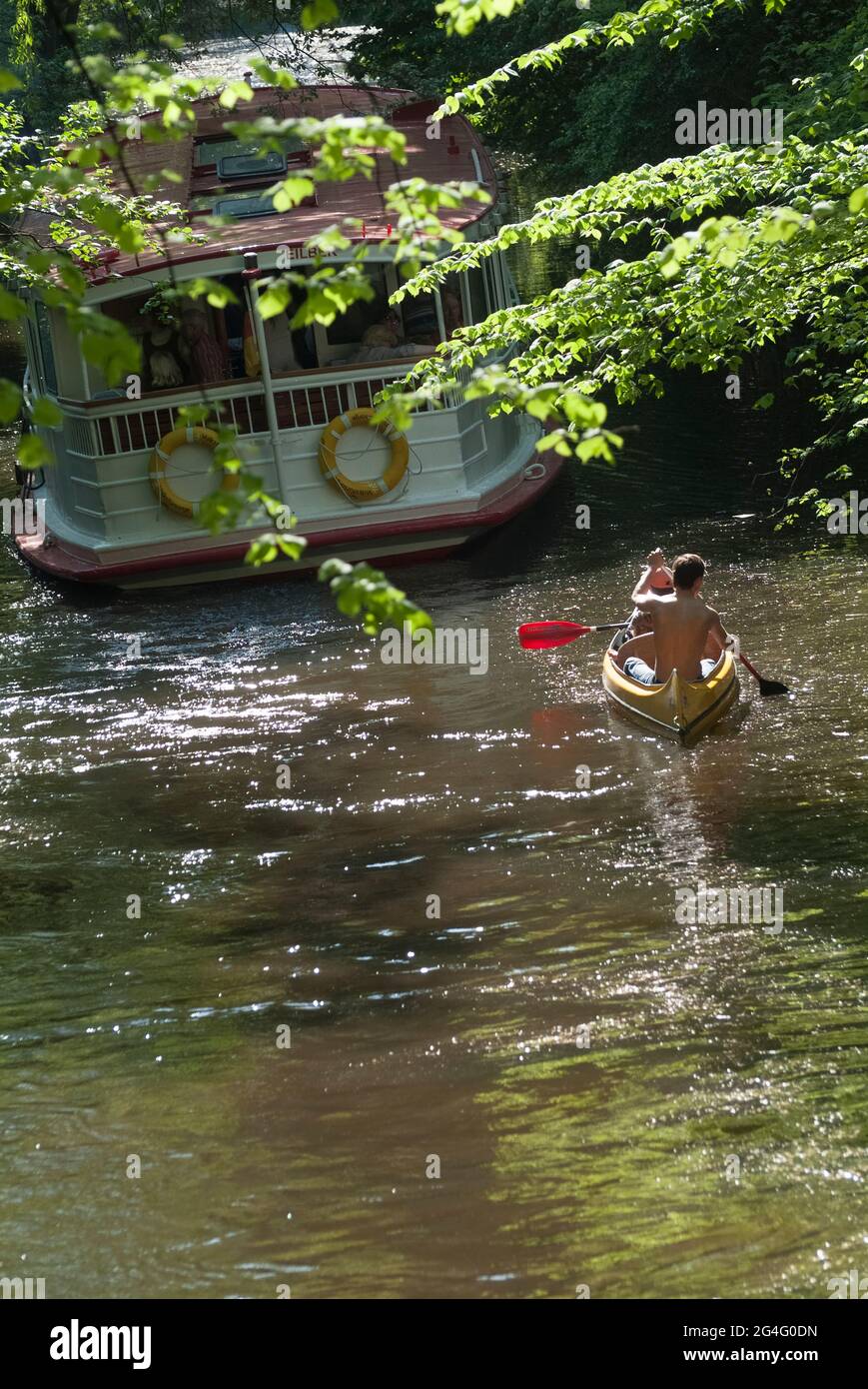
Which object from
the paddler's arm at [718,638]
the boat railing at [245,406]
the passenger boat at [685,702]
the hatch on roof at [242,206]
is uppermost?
the hatch on roof at [242,206]

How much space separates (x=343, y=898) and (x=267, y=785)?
2.21 metres

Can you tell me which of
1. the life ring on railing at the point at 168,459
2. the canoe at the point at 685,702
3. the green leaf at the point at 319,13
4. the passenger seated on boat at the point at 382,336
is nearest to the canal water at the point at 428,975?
the canoe at the point at 685,702

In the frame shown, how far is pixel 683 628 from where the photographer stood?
34.2 feet

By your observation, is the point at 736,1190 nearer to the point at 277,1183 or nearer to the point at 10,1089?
the point at 277,1183

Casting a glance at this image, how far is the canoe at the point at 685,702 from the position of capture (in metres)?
10.1

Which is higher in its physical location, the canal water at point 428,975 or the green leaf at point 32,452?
the green leaf at point 32,452

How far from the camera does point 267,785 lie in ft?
34.0

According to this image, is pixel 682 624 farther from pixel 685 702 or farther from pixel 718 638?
pixel 685 702

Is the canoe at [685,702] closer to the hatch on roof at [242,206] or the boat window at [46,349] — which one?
the hatch on roof at [242,206]

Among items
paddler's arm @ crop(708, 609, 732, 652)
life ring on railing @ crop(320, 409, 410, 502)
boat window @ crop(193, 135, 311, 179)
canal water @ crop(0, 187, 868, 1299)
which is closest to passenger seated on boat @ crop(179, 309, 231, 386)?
life ring on railing @ crop(320, 409, 410, 502)

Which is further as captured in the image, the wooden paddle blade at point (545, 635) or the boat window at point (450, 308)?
the boat window at point (450, 308)

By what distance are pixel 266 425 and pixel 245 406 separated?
0.95ft

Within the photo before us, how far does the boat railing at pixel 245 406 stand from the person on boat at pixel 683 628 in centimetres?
511

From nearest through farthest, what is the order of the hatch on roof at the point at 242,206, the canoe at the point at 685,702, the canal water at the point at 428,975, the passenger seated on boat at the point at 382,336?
the canal water at the point at 428,975 < the canoe at the point at 685,702 < the passenger seated on boat at the point at 382,336 < the hatch on roof at the point at 242,206
